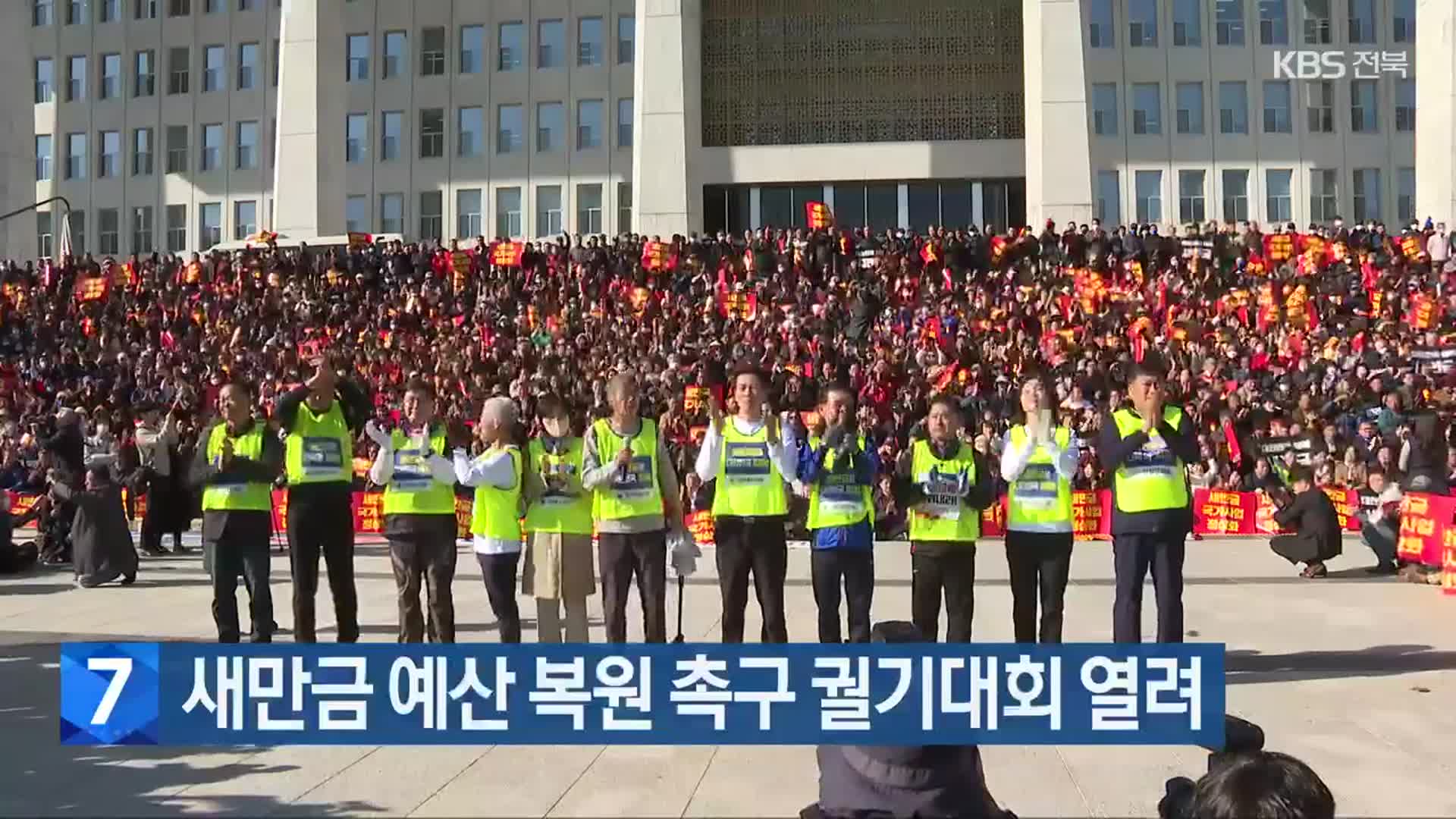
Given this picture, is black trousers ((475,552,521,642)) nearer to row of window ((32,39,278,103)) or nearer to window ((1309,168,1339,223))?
window ((1309,168,1339,223))

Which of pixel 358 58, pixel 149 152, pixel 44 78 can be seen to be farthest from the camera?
pixel 44 78

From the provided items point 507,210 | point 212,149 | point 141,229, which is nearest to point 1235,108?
point 507,210

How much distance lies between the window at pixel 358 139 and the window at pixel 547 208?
7.12m

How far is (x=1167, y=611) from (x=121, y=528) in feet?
34.3

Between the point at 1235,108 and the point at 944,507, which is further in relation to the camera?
the point at 1235,108

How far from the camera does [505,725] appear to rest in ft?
15.8

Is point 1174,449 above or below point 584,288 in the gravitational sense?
below

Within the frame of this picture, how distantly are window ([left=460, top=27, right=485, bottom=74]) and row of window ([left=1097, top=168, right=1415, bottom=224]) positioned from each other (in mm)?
22537

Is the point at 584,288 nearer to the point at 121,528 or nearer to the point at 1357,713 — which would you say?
the point at 121,528

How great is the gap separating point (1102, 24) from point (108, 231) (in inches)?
1530

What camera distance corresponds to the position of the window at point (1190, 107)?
46.2m

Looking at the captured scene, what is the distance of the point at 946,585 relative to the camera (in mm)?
8242

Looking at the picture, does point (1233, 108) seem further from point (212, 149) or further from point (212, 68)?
point (212, 68)

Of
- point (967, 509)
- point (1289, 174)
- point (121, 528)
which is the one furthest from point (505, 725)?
point (1289, 174)
